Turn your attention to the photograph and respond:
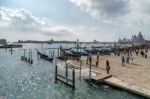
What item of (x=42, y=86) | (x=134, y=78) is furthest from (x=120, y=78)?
(x=42, y=86)

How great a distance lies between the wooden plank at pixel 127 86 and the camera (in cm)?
2601

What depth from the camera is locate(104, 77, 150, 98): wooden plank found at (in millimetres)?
26011

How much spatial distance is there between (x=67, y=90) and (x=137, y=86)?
9.29 metres

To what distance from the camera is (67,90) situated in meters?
31.0

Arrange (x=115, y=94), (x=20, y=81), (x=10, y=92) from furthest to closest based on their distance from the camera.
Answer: (x=20, y=81)
(x=10, y=92)
(x=115, y=94)

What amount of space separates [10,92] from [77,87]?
9185mm

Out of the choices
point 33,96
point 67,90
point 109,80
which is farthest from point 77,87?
point 33,96

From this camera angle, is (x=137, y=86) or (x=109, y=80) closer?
(x=137, y=86)

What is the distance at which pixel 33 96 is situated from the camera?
28328mm

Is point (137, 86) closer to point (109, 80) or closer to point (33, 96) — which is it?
point (109, 80)

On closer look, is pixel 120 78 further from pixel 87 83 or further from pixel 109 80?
pixel 87 83

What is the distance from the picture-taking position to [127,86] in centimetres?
2880

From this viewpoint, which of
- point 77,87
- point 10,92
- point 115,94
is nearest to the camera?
point 115,94

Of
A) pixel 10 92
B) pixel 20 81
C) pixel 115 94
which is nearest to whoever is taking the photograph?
pixel 115 94
